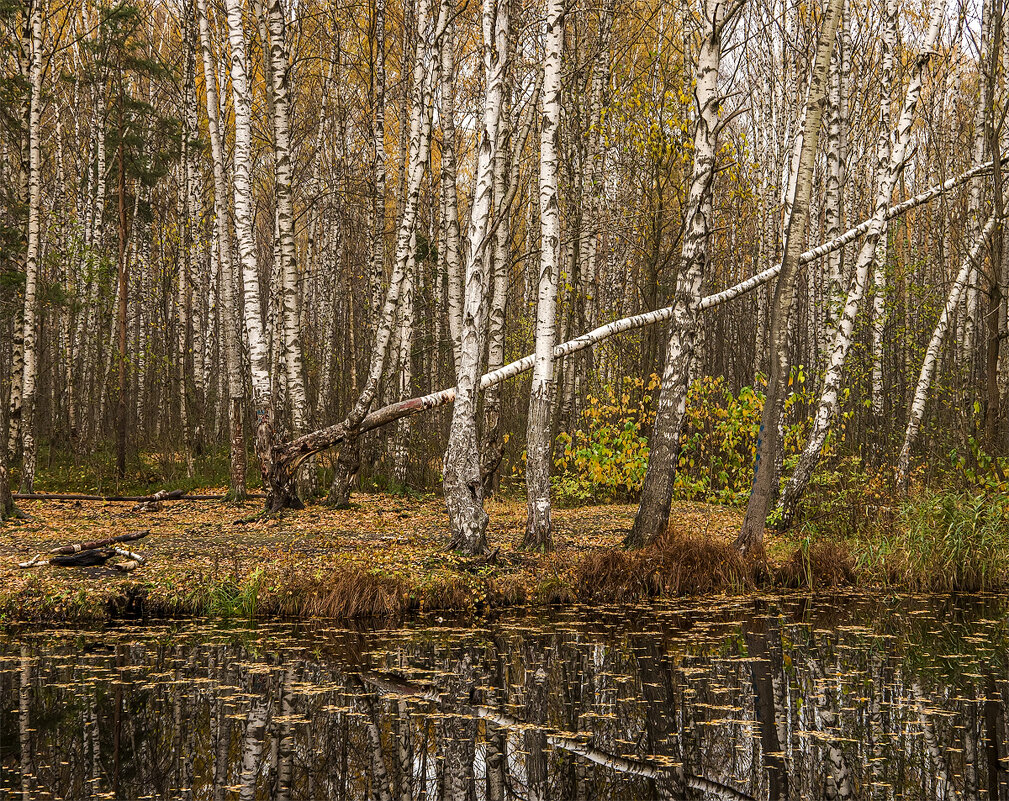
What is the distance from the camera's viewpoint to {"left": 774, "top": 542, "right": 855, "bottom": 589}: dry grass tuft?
9.34 meters

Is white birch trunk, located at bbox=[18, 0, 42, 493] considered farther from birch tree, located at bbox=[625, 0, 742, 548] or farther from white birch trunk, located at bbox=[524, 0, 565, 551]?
birch tree, located at bbox=[625, 0, 742, 548]

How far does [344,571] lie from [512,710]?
3565mm

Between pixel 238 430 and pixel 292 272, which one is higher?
pixel 292 272

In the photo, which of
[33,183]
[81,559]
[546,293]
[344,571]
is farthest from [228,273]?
[344,571]

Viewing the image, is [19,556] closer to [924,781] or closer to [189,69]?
[924,781]

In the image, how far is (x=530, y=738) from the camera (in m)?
4.58

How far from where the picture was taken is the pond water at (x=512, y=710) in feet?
13.2

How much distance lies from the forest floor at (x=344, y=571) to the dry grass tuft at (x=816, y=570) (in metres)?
0.02

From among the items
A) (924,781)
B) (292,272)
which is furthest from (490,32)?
(924,781)

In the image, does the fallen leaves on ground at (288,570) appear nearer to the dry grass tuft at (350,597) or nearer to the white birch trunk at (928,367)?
the dry grass tuft at (350,597)

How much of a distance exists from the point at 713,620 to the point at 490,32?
21.4ft

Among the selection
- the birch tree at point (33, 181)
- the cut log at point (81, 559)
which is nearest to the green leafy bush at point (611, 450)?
the cut log at point (81, 559)

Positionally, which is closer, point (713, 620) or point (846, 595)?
point (713, 620)

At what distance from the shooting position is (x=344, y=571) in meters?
8.24
